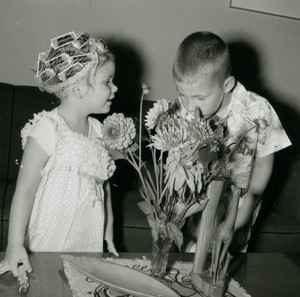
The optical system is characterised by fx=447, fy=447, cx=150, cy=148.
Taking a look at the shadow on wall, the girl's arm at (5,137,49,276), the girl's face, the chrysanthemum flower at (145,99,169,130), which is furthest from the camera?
the shadow on wall

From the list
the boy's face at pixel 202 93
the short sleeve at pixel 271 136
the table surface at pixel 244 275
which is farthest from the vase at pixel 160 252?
the short sleeve at pixel 271 136

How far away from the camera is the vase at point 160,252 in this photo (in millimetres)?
1261

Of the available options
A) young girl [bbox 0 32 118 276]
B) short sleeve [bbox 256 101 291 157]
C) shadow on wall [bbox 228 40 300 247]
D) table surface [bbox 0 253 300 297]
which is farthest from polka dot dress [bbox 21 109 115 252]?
shadow on wall [bbox 228 40 300 247]

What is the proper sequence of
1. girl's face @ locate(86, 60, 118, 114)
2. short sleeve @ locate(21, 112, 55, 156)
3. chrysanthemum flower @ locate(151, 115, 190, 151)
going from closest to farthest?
chrysanthemum flower @ locate(151, 115, 190, 151)
short sleeve @ locate(21, 112, 55, 156)
girl's face @ locate(86, 60, 118, 114)

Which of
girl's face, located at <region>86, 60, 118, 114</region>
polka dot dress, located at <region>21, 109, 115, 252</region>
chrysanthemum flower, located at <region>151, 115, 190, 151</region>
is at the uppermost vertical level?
chrysanthemum flower, located at <region>151, 115, 190, 151</region>

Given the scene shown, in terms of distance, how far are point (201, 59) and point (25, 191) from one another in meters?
0.82

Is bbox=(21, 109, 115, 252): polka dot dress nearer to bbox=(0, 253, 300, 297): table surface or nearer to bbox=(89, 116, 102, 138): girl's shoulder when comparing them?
bbox=(89, 116, 102, 138): girl's shoulder

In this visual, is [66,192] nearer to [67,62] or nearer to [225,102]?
[67,62]

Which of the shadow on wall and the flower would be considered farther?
the shadow on wall

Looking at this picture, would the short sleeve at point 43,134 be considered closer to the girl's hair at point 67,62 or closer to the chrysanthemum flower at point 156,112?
the girl's hair at point 67,62

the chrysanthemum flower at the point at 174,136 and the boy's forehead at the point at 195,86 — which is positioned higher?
the chrysanthemum flower at the point at 174,136

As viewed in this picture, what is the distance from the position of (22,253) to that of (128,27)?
2126 mm

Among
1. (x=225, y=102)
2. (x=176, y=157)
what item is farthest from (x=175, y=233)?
(x=225, y=102)

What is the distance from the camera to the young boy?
1706 mm
